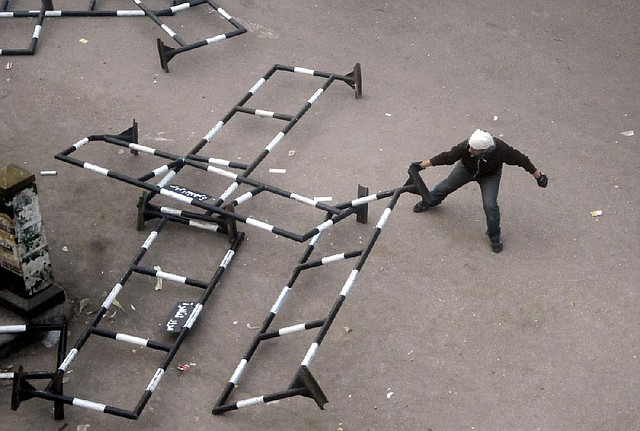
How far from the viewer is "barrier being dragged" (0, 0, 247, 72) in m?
11.6

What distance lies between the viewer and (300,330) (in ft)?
26.0

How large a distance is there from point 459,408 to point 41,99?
6.15 metres

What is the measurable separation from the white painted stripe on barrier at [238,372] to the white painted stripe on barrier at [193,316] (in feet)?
1.89

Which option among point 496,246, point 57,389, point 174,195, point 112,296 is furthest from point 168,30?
point 57,389

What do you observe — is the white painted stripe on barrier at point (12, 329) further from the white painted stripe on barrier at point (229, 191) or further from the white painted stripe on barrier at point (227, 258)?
the white painted stripe on barrier at point (229, 191)

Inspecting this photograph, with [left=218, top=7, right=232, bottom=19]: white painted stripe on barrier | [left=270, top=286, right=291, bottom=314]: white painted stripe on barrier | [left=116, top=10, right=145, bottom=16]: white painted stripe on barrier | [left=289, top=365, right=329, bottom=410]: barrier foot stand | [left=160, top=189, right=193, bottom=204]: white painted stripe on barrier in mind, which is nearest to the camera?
[left=289, top=365, right=329, bottom=410]: barrier foot stand

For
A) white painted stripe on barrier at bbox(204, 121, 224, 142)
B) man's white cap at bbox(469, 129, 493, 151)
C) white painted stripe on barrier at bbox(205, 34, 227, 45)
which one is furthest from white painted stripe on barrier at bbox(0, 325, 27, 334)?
white painted stripe on barrier at bbox(205, 34, 227, 45)

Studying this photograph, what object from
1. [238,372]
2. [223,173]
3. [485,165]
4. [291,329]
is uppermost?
[485,165]

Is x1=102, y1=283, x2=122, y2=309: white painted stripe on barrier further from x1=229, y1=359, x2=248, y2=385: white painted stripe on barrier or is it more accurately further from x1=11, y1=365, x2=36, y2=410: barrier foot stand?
x1=229, y1=359, x2=248, y2=385: white painted stripe on barrier

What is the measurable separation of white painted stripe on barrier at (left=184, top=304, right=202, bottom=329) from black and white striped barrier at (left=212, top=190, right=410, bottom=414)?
1.75ft

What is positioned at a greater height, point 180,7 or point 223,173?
point 223,173

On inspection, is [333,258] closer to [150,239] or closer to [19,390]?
[150,239]

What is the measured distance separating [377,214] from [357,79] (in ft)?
7.06

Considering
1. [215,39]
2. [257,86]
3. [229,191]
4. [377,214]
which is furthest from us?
[215,39]
